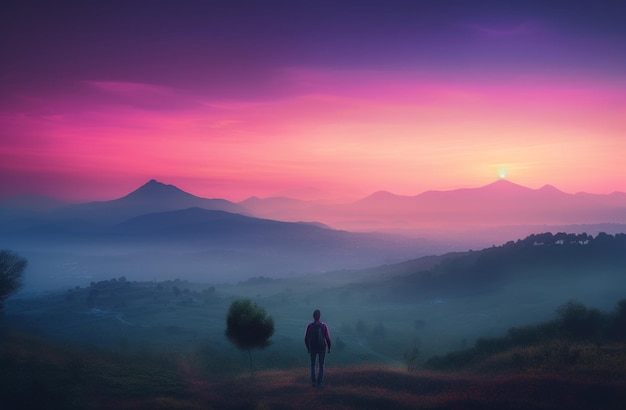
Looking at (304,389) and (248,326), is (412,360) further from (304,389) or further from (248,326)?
(248,326)

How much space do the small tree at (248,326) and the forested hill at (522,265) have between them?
128 m

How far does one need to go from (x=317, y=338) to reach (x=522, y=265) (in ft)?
514

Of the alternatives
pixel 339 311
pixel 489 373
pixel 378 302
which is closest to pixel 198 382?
pixel 489 373

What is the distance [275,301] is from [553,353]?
5639 inches

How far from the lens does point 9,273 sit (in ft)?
217

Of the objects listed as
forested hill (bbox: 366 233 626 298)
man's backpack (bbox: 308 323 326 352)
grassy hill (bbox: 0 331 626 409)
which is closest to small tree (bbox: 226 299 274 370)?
grassy hill (bbox: 0 331 626 409)

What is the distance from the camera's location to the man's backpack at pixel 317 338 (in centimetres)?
2147

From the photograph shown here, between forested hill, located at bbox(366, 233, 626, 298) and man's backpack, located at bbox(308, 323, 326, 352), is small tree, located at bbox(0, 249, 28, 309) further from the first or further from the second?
forested hill, located at bbox(366, 233, 626, 298)

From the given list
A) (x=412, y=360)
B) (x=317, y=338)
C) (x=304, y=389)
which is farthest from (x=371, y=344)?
(x=317, y=338)

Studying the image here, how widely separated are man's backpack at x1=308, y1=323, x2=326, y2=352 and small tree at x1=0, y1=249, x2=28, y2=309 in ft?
197

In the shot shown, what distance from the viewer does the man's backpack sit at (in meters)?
21.5

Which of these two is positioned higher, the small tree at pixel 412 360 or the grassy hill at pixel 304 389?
the grassy hill at pixel 304 389

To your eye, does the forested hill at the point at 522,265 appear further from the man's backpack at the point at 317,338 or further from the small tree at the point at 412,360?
the man's backpack at the point at 317,338

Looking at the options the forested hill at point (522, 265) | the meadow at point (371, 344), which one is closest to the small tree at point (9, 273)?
the meadow at point (371, 344)
